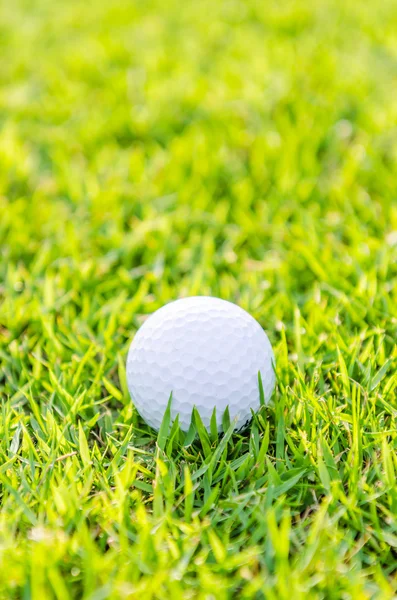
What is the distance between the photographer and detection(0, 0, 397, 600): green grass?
5.10ft

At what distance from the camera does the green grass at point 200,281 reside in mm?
1556

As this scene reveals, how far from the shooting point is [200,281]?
8.55 ft

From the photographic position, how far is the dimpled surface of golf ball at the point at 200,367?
185 cm

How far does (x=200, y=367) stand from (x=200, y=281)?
806 mm

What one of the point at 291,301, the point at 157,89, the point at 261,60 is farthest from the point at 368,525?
the point at 261,60

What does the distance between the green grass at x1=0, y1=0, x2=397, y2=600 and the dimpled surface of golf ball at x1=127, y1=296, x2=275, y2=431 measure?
9 cm

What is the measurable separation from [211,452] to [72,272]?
4.02ft

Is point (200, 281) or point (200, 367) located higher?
point (200, 367)

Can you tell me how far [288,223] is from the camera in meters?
3.03

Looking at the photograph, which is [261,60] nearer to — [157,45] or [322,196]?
[157,45]

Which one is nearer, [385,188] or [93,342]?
[93,342]

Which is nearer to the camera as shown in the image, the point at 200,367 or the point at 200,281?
the point at 200,367

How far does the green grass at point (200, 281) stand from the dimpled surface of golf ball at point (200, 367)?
0.09 meters

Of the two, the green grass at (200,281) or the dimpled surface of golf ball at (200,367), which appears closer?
the green grass at (200,281)
